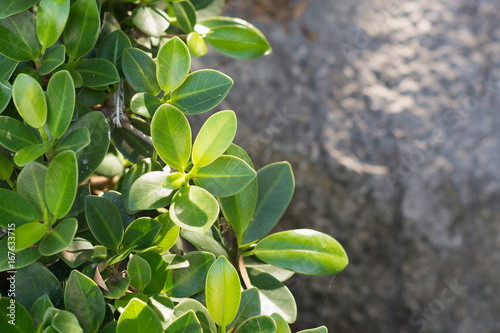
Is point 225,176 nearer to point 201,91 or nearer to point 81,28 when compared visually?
point 201,91

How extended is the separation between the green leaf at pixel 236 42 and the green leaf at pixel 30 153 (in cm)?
27

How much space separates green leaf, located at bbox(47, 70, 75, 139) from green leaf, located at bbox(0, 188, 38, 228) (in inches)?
2.6

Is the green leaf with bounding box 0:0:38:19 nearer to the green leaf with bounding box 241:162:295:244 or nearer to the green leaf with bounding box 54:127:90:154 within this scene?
the green leaf with bounding box 54:127:90:154

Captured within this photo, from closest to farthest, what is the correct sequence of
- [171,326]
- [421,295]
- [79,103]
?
[171,326] → [79,103] → [421,295]

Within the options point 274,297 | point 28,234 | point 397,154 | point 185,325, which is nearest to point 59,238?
point 28,234

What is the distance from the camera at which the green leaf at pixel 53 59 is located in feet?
1.37

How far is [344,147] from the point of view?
72.8 inches

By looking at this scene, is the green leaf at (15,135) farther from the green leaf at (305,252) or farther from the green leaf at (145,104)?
the green leaf at (305,252)

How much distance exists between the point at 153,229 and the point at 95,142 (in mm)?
106

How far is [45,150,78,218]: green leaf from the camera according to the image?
365 millimetres

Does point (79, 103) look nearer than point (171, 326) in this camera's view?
No

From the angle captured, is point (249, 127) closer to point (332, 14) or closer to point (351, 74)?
point (351, 74)

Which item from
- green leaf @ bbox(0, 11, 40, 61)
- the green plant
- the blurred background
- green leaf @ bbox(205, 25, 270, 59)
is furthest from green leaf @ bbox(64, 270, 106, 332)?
the blurred background

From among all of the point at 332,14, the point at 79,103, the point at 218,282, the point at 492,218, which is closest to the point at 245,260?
the point at 218,282
